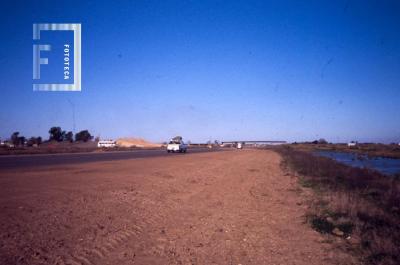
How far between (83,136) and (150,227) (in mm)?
148521

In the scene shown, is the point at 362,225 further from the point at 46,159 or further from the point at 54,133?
the point at 54,133

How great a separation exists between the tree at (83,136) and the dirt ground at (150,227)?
14071cm

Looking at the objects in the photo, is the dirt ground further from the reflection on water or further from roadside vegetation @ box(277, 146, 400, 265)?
the reflection on water

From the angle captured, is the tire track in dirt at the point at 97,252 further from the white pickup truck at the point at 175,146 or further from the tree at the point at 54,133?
the tree at the point at 54,133

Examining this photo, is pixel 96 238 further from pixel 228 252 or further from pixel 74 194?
pixel 74 194

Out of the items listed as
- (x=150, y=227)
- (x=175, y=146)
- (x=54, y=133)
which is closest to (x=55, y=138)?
(x=54, y=133)

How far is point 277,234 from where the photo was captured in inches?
306

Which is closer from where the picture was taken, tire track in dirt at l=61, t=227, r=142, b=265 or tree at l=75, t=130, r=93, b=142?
tire track in dirt at l=61, t=227, r=142, b=265

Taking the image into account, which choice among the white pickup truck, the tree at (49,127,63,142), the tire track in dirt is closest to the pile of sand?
the tree at (49,127,63,142)

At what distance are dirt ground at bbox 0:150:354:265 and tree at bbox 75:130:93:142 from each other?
5540 inches

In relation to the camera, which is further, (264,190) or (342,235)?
(264,190)

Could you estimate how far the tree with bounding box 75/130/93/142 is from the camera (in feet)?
485

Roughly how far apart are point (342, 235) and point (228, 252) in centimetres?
299

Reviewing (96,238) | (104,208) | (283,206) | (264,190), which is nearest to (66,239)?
(96,238)
